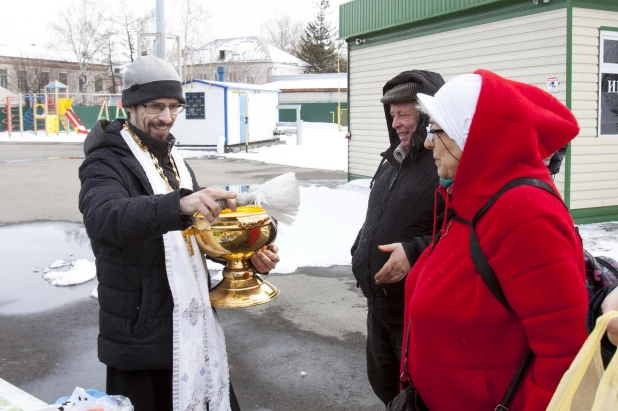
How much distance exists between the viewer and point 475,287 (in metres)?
1.78

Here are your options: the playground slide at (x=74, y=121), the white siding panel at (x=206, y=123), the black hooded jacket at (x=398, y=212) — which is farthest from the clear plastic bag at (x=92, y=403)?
the playground slide at (x=74, y=121)

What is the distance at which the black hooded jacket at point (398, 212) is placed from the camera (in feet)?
9.51

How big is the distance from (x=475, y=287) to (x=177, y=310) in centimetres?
117

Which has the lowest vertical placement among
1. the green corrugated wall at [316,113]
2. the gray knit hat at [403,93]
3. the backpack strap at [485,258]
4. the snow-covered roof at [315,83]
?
the backpack strap at [485,258]

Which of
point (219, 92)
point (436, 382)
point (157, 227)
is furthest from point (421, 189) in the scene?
point (219, 92)

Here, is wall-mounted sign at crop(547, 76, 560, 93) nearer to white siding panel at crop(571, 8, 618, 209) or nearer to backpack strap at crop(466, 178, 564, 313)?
white siding panel at crop(571, 8, 618, 209)

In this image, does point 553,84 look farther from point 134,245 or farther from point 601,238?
point 134,245

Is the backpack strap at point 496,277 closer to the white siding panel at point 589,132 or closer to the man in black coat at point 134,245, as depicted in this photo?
the man in black coat at point 134,245

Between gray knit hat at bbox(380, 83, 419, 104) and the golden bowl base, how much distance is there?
1.19 m

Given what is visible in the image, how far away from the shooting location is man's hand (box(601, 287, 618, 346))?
1411mm

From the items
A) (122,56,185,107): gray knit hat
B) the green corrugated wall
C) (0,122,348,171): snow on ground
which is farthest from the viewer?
the green corrugated wall

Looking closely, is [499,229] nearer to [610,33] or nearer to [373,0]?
[610,33]

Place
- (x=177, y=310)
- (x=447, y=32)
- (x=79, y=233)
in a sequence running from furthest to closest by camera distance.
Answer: (x=447, y=32)
(x=79, y=233)
(x=177, y=310)

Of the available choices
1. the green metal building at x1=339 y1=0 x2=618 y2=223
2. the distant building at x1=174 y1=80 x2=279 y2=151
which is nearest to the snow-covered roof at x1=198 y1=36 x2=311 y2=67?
the distant building at x1=174 y1=80 x2=279 y2=151
